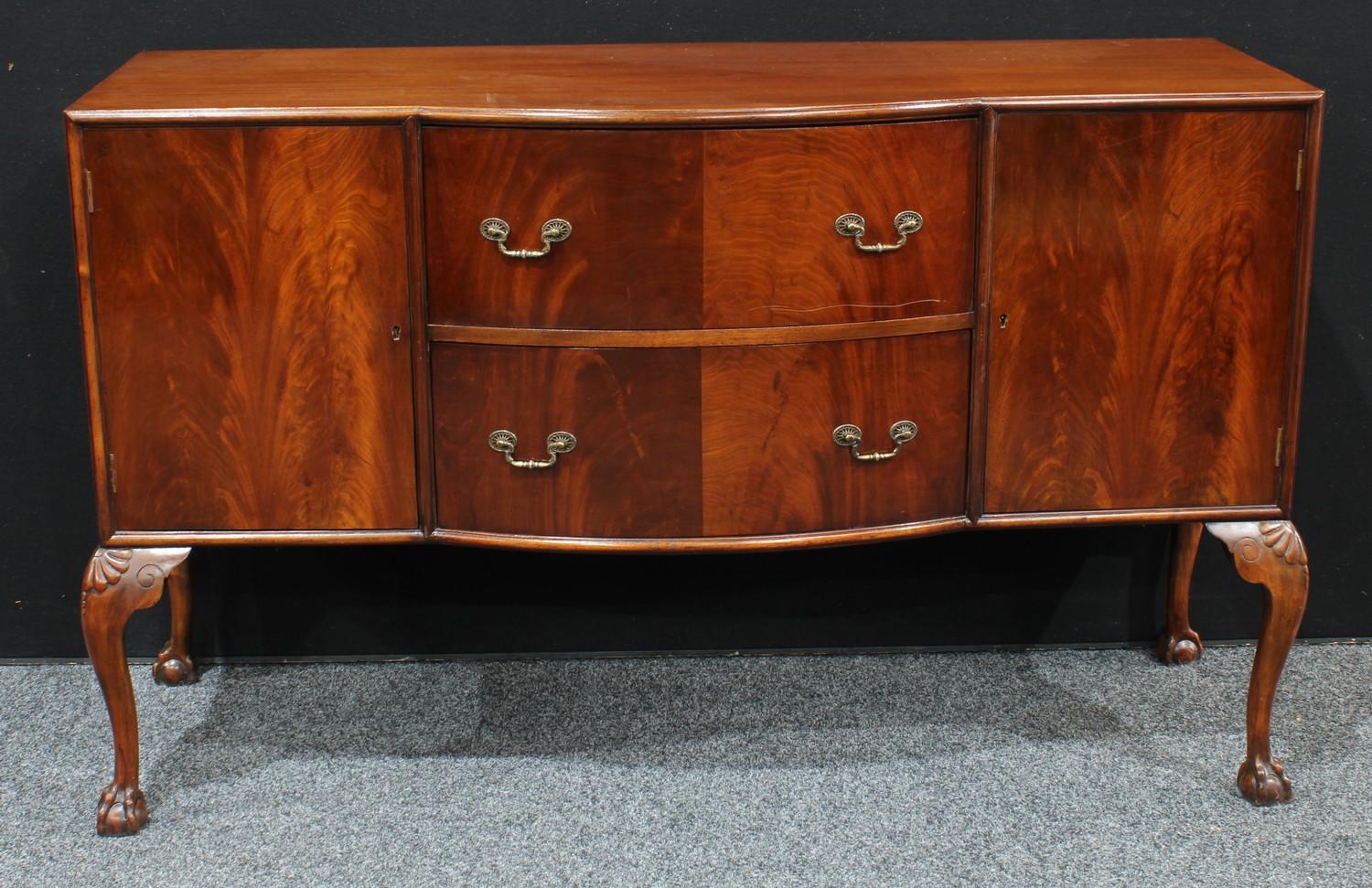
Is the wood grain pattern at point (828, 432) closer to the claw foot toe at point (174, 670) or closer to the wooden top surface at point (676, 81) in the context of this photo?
the wooden top surface at point (676, 81)

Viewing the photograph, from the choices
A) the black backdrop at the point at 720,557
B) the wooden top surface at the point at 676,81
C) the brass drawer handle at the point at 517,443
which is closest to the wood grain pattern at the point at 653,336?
the brass drawer handle at the point at 517,443

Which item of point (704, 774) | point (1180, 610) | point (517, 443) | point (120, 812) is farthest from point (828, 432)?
point (120, 812)

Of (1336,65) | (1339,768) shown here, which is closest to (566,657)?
(1339,768)

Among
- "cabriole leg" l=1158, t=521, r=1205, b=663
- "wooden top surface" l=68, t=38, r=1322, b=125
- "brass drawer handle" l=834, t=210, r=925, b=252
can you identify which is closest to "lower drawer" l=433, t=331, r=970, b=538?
"brass drawer handle" l=834, t=210, r=925, b=252

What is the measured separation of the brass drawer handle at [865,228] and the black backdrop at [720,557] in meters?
0.59

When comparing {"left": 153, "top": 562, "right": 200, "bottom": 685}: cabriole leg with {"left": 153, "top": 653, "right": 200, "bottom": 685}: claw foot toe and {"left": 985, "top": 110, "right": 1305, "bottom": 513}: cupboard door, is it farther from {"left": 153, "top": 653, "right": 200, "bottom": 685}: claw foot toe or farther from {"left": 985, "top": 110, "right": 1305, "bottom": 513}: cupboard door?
{"left": 985, "top": 110, "right": 1305, "bottom": 513}: cupboard door

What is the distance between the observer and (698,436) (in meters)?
2.09

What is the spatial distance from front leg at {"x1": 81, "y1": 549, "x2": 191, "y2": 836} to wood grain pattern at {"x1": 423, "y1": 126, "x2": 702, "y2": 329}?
50cm

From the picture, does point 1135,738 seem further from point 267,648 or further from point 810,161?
point 267,648

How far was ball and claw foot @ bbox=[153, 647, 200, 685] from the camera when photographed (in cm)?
266

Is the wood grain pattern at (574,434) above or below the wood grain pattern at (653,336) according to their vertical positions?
below

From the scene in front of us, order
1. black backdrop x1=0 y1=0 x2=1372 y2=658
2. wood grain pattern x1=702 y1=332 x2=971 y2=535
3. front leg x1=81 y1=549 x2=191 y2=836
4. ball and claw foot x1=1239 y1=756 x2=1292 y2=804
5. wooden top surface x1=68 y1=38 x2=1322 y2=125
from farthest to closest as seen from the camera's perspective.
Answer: black backdrop x1=0 y1=0 x2=1372 y2=658 < ball and claw foot x1=1239 y1=756 x2=1292 y2=804 < front leg x1=81 y1=549 x2=191 y2=836 < wood grain pattern x1=702 y1=332 x2=971 y2=535 < wooden top surface x1=68 y1=38 x2=1322 y2=125

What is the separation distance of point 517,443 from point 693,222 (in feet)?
1.13

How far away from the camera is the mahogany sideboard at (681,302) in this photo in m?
1.99
